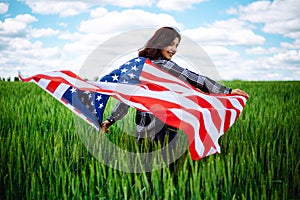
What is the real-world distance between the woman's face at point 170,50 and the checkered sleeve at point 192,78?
0.29 feet

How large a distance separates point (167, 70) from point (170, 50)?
0.49ft

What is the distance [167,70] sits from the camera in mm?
2027

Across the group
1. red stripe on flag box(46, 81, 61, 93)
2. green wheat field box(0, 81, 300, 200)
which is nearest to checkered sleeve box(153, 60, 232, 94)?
green wheat field box(0, 81, 300, 200)

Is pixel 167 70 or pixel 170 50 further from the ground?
pixel 170 50

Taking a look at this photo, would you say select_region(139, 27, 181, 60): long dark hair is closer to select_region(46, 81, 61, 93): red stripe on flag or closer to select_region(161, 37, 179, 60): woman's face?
select_region(161, 37, 179, 60): woman's face

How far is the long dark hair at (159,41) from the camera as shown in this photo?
2.05 meters

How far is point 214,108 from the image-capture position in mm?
1942

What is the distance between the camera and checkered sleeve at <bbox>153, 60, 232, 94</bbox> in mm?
2020

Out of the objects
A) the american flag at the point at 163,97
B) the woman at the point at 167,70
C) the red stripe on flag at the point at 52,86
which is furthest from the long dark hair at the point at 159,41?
the red stripe on flag at the point at 52,86

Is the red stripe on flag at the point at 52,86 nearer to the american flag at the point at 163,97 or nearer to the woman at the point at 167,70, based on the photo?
the american flag at the point at 163,97

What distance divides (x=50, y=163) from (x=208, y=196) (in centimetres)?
94

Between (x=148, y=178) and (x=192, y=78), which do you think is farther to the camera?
(x=192, y=78)

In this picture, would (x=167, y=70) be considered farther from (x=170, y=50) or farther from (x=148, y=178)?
(x=148, y=178)

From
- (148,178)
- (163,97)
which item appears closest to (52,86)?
(163,97)
